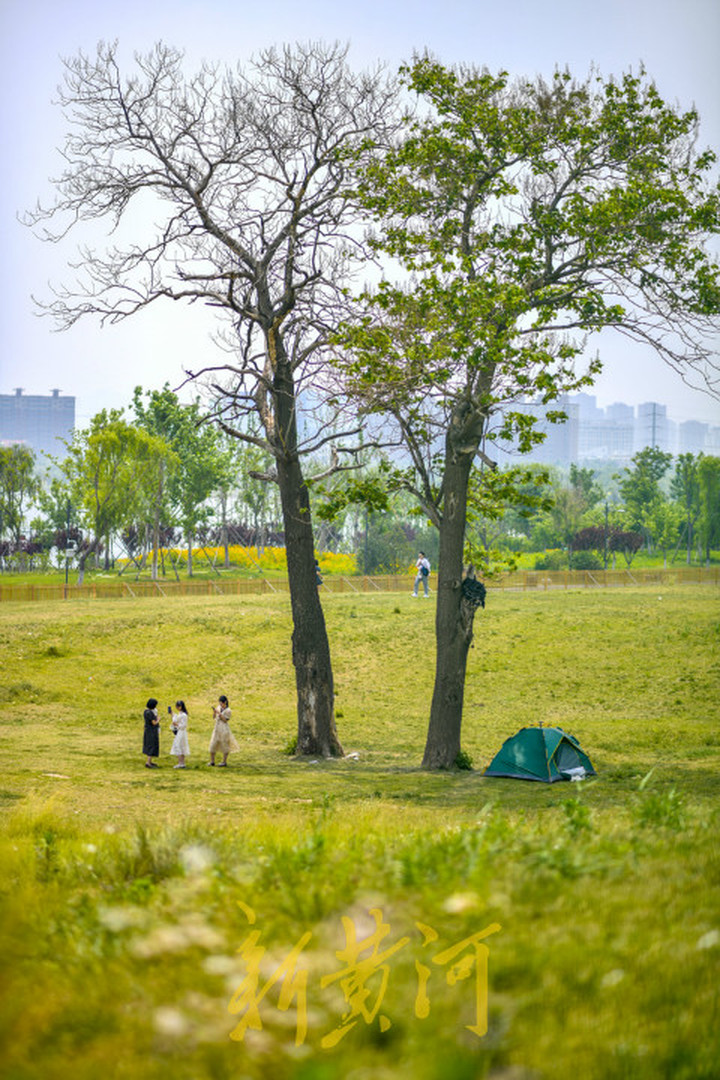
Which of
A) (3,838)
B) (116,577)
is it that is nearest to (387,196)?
(3,838)

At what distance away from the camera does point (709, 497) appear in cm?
9144

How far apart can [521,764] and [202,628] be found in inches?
821

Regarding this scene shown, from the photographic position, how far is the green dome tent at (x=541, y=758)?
61.1 feet

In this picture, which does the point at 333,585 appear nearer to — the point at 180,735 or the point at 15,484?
the point at 180,735

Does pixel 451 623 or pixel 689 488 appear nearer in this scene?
pixel 451 623

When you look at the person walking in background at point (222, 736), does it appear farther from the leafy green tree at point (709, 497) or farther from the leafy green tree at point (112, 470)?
the leafy green tree at point (709, 497)

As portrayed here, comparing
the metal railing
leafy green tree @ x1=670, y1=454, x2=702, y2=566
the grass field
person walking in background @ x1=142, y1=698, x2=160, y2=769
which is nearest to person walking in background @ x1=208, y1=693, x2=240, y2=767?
person walking in background @ x1=142, y1=698, x2=160, y2=769

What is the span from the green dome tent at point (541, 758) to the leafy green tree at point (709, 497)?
73.5 metres

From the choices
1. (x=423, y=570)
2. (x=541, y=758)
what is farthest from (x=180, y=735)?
(x=423, y=570)

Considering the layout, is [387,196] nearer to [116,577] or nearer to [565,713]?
[565,713]

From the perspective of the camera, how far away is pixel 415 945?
4453 mm

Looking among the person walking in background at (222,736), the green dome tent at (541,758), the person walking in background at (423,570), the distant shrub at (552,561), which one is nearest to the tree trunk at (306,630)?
the person walking in background at (222,736)

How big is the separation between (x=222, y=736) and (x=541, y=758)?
5885mm

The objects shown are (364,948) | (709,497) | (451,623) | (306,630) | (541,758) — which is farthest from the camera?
(709,497)
